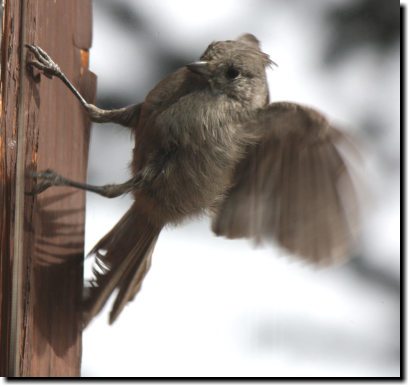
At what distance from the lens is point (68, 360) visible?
2.12 meters

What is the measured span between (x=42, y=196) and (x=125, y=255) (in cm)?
47

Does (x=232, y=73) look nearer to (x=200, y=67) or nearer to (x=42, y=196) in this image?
(x=200, y=67)

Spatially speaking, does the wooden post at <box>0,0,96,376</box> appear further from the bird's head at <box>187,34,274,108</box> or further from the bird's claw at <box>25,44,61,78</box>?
the bird's head at <box>187,34,274,108</box>

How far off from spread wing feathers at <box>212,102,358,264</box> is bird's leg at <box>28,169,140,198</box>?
1.07 feet

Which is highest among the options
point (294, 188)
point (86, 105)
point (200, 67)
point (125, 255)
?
point (200, 67)

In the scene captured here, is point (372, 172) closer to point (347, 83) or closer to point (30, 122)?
point (347, 83)

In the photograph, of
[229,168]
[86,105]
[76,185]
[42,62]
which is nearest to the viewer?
[42,62]

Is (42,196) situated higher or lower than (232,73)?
lower

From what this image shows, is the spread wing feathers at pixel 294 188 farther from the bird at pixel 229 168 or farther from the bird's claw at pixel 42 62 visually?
the bird's claw at pixel 42 62

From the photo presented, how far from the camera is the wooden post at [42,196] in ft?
6.10

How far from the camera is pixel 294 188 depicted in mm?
2459

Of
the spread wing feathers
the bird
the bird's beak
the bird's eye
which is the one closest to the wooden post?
the bird

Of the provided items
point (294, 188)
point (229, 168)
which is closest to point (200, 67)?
point (229, 168)

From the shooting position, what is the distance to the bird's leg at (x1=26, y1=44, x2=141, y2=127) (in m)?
1.99
